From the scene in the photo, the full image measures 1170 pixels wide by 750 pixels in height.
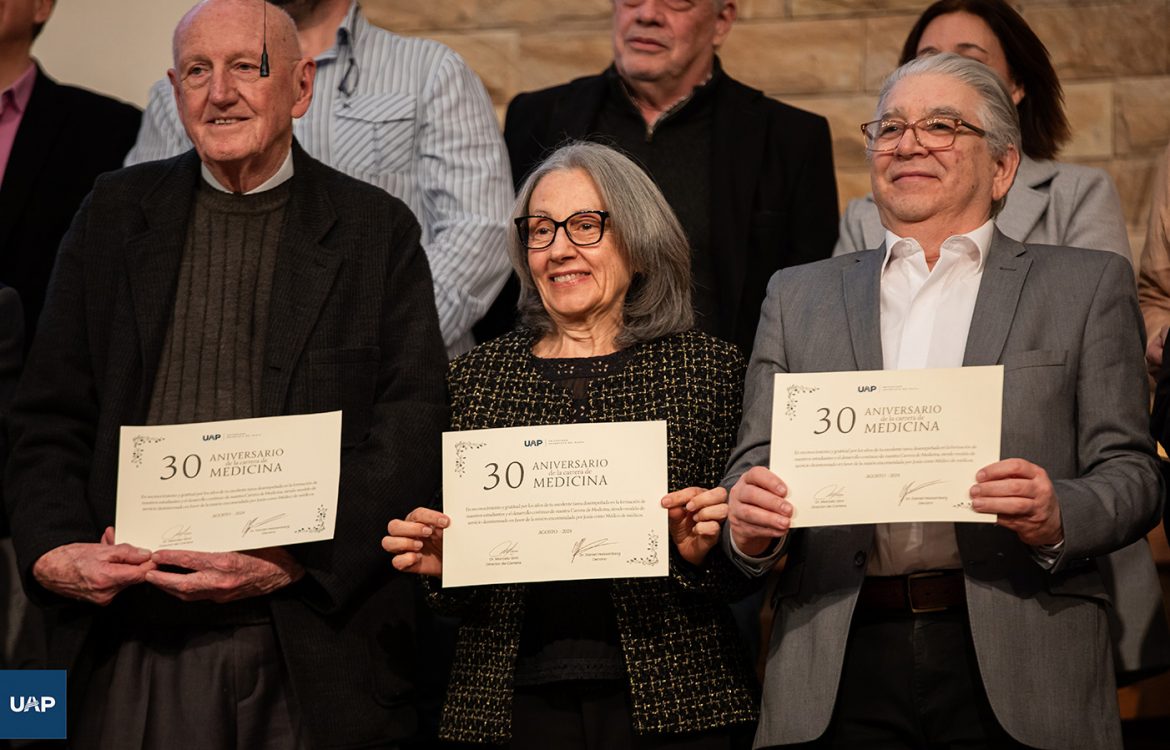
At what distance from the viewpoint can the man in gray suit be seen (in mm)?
2555

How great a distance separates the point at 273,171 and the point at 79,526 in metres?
0.89

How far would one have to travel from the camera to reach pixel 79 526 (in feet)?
9.81

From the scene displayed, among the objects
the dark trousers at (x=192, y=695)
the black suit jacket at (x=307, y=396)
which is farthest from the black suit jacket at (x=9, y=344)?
the dark trousers at (x=192, y=695)

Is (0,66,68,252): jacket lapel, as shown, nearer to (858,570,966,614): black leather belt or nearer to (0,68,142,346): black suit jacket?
(0,68,142,346): black suit jacket

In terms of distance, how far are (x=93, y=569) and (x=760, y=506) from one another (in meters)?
1.32

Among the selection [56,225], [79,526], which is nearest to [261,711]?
[79,526]

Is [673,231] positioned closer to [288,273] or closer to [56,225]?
[288,273]

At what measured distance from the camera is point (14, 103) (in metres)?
4.40

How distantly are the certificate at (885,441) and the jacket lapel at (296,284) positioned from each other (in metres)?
1.07

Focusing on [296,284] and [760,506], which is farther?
[296,284]

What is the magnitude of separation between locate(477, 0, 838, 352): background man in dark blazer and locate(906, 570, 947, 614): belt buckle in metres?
1.15
